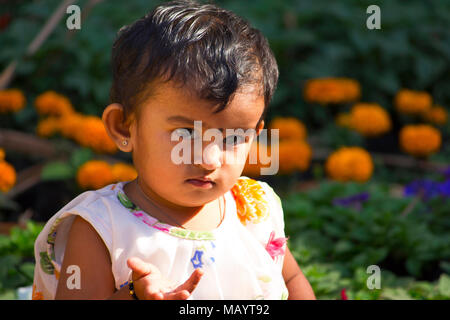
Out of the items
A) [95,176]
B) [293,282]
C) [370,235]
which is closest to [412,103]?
[370,235]

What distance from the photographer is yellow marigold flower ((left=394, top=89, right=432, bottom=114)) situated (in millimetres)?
4914

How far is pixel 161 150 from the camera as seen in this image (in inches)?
64.3

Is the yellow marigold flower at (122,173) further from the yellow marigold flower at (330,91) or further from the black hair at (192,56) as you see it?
the yellow marigold flower at (330,91)

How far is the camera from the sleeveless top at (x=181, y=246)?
66.2 inches

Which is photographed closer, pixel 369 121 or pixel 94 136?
pixel 94 136

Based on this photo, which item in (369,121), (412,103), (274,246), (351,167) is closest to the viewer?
(274,246)

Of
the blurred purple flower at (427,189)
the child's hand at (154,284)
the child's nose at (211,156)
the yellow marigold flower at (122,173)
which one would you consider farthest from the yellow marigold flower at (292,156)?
the child's hand at (154,284)

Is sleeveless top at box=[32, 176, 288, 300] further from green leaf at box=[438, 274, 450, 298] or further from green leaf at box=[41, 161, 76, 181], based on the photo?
green leaf at box=[41, 161, 76, 181]

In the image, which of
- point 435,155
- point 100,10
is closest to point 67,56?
point 100,10

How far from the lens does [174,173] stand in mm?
1633

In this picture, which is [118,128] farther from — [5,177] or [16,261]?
[5,177]

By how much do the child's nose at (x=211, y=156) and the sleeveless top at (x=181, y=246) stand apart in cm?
24

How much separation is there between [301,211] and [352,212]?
0.28 meters

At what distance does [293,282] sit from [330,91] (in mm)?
2803
